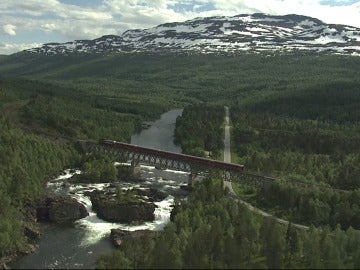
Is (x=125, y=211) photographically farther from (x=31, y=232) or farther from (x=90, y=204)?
(x=31, y=232)

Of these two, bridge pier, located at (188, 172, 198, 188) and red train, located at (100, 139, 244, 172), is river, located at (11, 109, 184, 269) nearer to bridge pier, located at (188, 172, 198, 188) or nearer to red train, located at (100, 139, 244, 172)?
bridge pier, located at (188, 172, 198, 188)

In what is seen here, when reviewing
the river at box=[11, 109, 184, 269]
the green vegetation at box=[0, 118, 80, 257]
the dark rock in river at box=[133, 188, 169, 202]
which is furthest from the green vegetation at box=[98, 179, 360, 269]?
the dark rock in river at box=[133, 188, 169, 202]

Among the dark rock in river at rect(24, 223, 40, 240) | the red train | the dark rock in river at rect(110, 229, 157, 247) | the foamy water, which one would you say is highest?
the red train

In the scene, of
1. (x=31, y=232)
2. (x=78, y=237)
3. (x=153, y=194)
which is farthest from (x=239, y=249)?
(x=153, y=194)

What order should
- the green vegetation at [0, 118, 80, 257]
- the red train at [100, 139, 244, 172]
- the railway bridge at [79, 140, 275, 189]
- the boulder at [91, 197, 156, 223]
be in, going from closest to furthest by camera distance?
the green vegetation at [0, 118, 80, 257], the boulder at [91, 197, 156, 223], the railway bridge at [79, 140, 275, 189], the red train at [100, 139, 244, 172]

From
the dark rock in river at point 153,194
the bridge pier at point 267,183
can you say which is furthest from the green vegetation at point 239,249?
the dark rock in river at point 153,194
